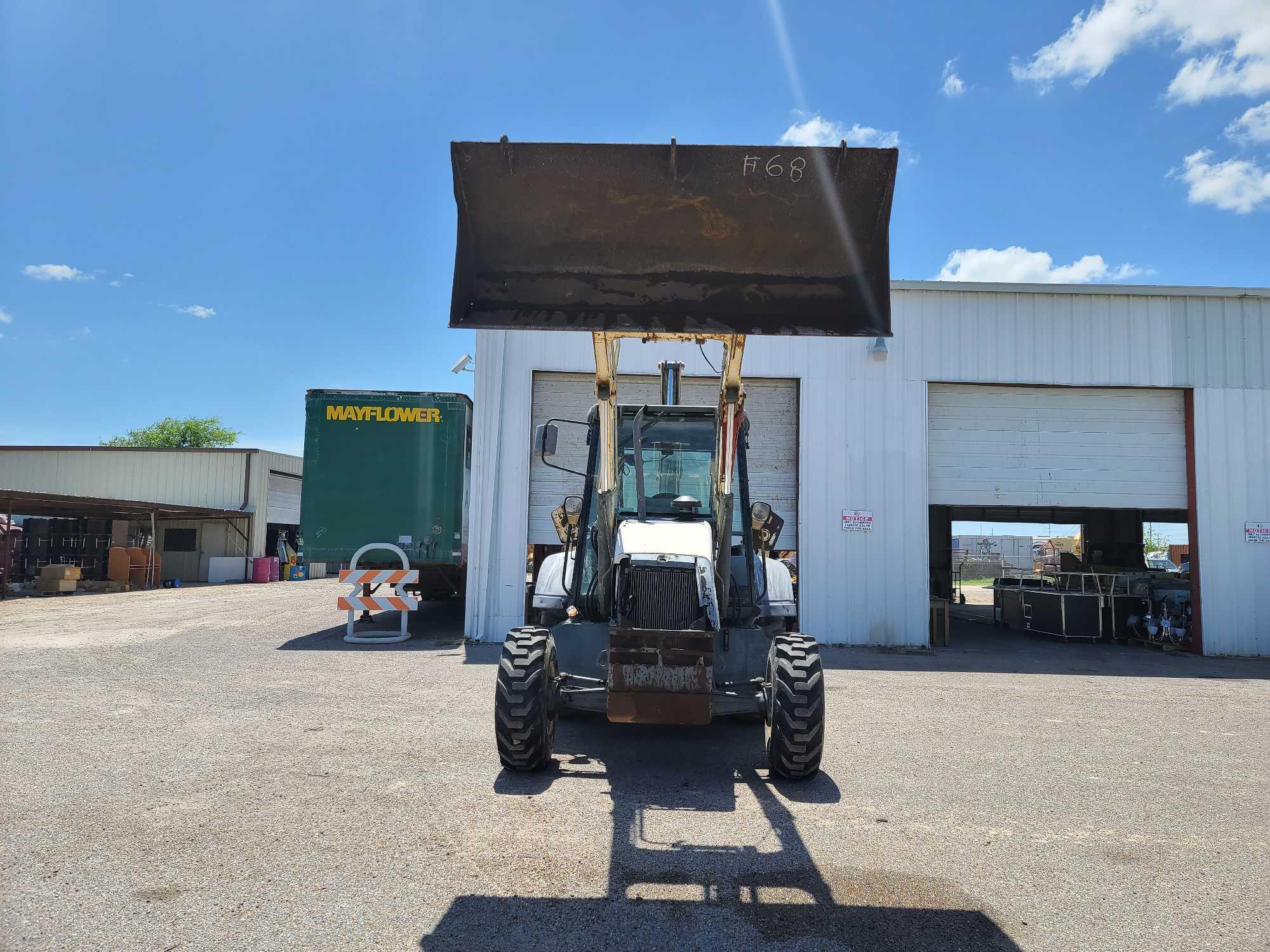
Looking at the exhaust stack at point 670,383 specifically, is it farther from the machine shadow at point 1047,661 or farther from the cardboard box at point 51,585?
the cardboard box at point 51,585

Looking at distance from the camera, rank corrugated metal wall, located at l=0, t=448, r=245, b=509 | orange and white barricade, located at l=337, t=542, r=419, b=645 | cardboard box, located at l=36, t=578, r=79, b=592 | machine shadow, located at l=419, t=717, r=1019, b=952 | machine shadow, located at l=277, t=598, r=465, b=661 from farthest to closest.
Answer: corrugated metal wall, located at l=0, t=448, r=245, b=509, cardboard box, located at l=36, t=578, r=79, b=592, orange and white barricade, located at l=337, t=542, r=419, b=645, machine shadow, located at l=277, t=598, r=465, b=661, machine shadow, located at l=419, t=717, r=1019, b=952

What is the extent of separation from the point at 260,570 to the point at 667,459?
27.4 m

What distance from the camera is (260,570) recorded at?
98.6 ft

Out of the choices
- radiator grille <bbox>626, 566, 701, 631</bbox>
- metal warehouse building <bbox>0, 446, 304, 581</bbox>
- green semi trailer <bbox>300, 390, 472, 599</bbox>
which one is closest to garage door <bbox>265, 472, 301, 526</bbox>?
metal warehouse building <bbox>0, 446, 304, 581</bbox>

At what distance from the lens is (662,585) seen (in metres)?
5.61

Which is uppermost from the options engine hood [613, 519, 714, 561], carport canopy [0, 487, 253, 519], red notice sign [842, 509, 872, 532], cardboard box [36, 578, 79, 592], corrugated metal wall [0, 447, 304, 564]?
corrugated metal wall [0, 447, 304, 564]

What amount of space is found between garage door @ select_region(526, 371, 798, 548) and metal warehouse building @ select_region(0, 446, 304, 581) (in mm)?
19741

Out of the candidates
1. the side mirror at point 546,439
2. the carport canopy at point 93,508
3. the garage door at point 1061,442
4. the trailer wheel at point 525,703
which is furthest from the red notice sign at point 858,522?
the carport canopy at point 93,508

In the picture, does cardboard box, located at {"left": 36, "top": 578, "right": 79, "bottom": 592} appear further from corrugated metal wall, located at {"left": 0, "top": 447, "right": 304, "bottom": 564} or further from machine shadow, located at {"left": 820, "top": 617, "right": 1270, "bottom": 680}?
machine shadow, located at {"left": 820, "top": 617, "right": 1270, "bottom": 680}

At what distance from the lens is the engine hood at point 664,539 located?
5.82m

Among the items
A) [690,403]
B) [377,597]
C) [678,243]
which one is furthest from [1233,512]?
[377,597]

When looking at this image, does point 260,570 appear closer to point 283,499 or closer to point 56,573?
point 283,499

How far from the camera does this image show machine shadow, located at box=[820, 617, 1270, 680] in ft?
38.3

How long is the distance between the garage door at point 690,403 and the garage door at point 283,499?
21136mm
